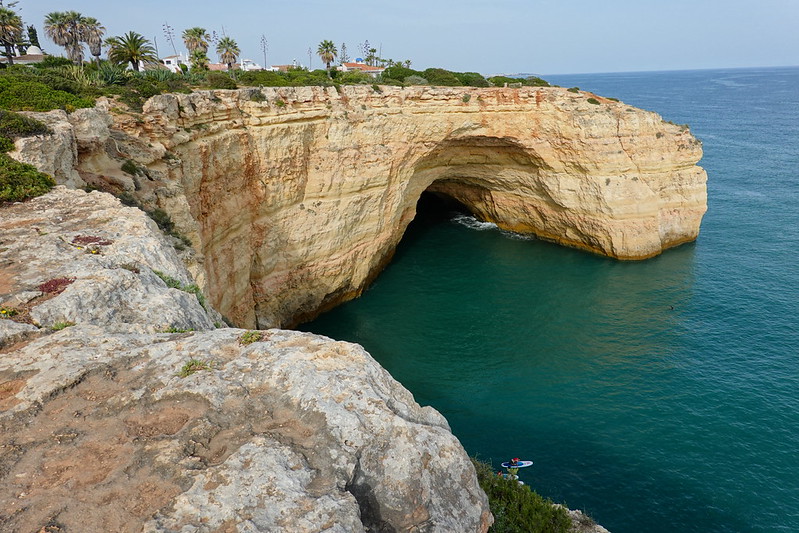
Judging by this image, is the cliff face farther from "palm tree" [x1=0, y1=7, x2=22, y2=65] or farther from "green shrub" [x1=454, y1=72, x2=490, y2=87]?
"palm tree" [x1=0, y1=7, x2=22, y2=65]

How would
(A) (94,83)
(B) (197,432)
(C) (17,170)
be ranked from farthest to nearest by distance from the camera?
1. (A) (94,83)
2. (C) (17,170)
3. (B) (197,432)

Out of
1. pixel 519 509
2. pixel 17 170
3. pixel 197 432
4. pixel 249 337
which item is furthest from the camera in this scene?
pixel 519 509

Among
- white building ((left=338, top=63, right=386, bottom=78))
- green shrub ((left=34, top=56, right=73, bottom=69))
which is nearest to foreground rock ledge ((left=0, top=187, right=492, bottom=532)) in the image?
green shrub ((left=34, top=56, right=73, bottom=69))

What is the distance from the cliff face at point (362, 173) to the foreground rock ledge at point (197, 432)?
370 inches

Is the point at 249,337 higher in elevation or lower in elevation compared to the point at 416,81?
lower

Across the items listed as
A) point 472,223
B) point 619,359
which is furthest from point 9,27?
point 619,359

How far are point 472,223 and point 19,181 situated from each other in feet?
120

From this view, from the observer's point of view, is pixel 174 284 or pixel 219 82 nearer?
pixel 174 284

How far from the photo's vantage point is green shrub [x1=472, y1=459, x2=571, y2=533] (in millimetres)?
10684

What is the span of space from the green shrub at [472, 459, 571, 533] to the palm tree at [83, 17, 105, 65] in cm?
4017

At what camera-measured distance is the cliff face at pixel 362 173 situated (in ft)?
65.5

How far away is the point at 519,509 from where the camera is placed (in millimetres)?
11703

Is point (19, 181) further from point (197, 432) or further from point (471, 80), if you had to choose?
point (471, 80)

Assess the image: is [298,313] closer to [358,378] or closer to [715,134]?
[358,378]
